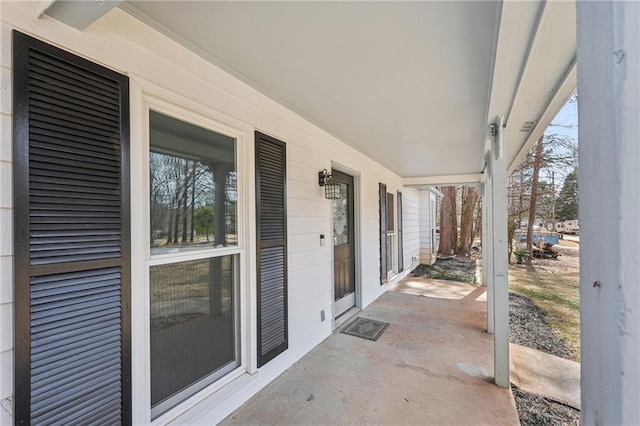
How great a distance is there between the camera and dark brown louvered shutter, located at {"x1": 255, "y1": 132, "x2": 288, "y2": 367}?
2464mm

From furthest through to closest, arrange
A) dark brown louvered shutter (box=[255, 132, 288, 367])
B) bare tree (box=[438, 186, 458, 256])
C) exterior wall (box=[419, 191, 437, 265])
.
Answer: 1. bare tree (box=[438, 186, 458, 256])
2. exterior wall (box=[419, 191, 437, 265])
3. dark brown louvered shutter (box=[255, 132, 288, 367])

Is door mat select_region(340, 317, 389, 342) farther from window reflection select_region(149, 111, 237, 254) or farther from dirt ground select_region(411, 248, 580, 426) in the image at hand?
window reflection select_region(149, 111, 237, 254)

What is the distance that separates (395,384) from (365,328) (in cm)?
129

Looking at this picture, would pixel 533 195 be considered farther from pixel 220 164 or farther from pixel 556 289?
pixel 220 164

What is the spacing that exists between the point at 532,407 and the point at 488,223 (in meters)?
2.93

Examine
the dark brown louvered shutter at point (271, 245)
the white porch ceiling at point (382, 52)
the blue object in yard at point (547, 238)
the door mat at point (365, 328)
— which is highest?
the white porch ceiling at point (382, 52)

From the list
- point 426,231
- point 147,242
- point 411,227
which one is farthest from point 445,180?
point 147,242

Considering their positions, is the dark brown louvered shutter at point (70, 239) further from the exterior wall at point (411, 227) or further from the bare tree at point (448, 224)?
the bare tree at point (448, 224)

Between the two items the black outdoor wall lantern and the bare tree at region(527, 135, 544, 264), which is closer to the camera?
the black outdoor wall lantern

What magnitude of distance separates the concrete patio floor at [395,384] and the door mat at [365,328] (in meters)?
0.10

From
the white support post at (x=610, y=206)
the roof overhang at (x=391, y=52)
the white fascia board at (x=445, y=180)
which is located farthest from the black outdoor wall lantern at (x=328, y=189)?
the white fascia board at (x=445, y=180)

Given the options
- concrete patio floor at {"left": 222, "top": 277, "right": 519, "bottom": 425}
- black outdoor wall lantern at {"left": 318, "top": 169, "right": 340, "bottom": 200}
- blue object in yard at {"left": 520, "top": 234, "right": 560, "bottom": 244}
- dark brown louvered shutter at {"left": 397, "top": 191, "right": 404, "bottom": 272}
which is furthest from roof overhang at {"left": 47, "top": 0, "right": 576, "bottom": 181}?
blue object in yard at {"left": 520, "top": 234, "right": 560, "bottom": 244}

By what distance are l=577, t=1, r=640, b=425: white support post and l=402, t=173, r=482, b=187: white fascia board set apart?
678cm

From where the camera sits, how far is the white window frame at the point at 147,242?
61.4 inches
